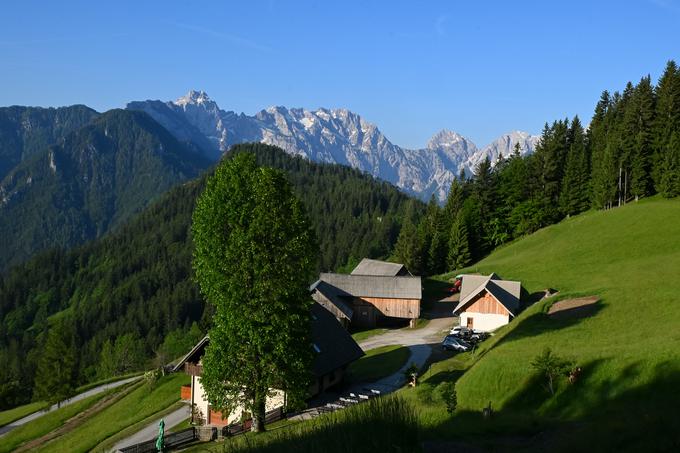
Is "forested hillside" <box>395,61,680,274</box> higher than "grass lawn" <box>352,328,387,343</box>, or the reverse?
"forested hillside" <box>395,61,680,274</box>

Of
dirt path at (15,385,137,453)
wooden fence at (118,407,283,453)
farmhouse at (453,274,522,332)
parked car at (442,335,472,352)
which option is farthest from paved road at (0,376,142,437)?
farmhouse at (453,274,522,332)

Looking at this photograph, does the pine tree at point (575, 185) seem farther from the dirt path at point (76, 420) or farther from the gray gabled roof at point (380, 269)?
the dirt path at point (76, 420)

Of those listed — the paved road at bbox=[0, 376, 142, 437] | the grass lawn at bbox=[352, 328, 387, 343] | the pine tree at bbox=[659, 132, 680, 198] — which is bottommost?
the paved road at bbox=[0, 376, 142, 437]

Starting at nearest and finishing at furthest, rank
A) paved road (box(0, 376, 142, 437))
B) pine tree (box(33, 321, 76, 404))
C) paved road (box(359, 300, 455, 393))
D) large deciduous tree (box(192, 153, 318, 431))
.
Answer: large deciduous tree (box(192, 153, 318, 431)) → paved road (box(359, 300, 455, 393)) → paved road (box(0, 376, 142, 437)) → pine tree (box(33, 321, 76, 404))

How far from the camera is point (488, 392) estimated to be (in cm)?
2517

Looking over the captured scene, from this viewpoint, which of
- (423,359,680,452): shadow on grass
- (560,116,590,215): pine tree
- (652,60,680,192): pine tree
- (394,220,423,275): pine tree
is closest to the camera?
(423,359,680,452): shadow on grass

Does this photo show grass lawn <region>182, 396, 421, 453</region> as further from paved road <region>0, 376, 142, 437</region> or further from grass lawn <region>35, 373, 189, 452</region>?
paved road <region>0, 376, 142, 437</region>

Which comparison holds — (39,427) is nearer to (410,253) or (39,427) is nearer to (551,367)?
(551,367)

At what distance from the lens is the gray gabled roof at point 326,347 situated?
36125 millimetres

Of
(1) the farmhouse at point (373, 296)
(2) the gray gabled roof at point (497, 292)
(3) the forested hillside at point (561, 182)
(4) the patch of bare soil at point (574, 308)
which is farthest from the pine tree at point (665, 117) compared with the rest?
(4) the patch of bare soil at point (574, 308)

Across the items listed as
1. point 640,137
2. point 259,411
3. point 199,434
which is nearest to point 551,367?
point 259,411

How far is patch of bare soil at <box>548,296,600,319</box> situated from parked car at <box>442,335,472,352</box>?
9187mm

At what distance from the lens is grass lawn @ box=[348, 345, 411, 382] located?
43.4 m

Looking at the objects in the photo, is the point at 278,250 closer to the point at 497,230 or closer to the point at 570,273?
the point at 570,273
